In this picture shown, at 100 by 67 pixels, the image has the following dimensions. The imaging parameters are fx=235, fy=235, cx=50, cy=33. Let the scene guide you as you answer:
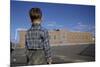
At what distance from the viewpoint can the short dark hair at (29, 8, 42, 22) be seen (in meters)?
3.00

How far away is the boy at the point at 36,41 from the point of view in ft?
9.84

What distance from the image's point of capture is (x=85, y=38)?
10.7ft

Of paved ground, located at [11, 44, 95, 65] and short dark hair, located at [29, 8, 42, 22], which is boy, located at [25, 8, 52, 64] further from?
paved ground, located at [11, 44, 95, 65]

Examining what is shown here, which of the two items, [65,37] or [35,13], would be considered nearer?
[35,13]

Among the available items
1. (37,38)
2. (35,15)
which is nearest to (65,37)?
(37,38)

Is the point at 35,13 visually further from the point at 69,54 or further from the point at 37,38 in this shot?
the point at 69,54

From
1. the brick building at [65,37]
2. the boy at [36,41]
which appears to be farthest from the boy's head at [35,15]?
the brick building at [65,37]

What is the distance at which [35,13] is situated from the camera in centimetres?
303

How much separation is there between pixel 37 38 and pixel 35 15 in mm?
297

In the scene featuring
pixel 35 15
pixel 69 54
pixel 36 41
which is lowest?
pixel 69 54

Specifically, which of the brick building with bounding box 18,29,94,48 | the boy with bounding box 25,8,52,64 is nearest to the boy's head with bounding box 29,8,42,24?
the boy with bounding box 25,8,52,64

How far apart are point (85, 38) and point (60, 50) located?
1.35 ft

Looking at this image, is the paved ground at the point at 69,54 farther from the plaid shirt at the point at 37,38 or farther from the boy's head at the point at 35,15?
the boy's head at the point at 35,15
